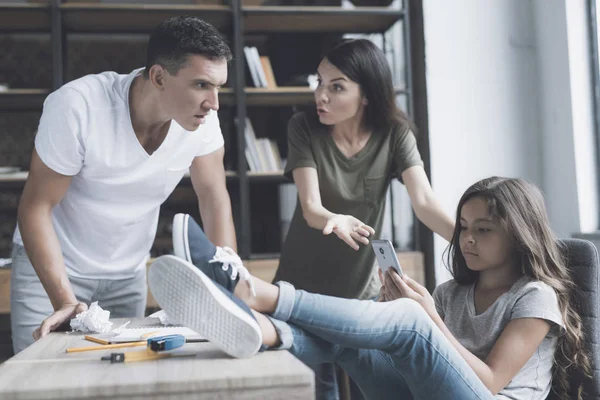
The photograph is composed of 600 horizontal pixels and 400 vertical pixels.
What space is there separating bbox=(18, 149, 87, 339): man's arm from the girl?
0.58m

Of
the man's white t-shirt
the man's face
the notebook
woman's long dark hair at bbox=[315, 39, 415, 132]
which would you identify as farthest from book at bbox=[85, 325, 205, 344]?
woman's long dark hair at bbox=[315, 39, 415, 132]

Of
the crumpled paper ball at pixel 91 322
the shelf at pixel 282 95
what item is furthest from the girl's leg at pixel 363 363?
the shelf at pixel 282 95

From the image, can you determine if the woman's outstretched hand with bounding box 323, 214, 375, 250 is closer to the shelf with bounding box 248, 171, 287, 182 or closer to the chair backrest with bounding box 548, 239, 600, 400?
the chair backrest with bounding box 548, 239, 600, 400

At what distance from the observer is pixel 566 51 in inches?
126

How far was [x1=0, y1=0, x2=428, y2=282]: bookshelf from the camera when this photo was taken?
316 cm

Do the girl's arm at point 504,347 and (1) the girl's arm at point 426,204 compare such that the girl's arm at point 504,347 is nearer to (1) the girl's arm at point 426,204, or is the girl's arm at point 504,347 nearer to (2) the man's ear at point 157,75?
(1) the girl's arm at point 426,204

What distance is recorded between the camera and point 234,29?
3.25 meters

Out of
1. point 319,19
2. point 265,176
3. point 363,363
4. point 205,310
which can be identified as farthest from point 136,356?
point 319,19

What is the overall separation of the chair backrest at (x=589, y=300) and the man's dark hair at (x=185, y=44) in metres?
0.99

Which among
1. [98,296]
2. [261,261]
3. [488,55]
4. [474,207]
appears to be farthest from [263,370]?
[488,55]

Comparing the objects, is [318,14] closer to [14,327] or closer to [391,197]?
[391,197]

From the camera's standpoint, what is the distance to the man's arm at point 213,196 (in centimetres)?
191

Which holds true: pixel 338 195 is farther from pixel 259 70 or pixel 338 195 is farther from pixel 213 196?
pixel 259 70

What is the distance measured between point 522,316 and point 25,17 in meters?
2.74
